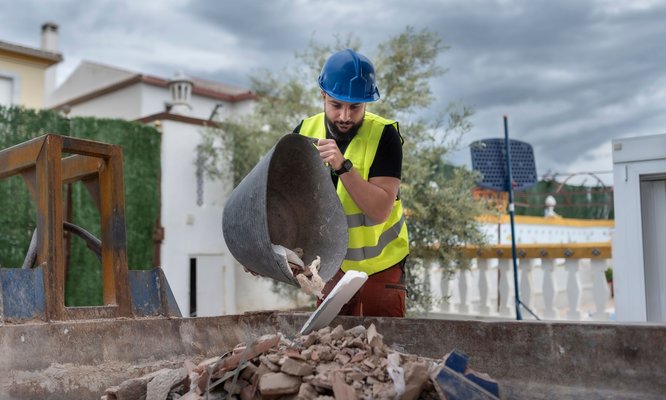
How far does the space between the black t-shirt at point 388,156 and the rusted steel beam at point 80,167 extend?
1.16 meters

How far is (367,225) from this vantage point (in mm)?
2844

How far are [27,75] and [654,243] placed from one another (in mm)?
16498

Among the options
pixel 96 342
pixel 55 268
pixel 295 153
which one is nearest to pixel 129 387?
pixel 96 342

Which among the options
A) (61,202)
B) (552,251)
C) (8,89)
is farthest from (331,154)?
(8,89)

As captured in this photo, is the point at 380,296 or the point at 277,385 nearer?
the point at 277,385

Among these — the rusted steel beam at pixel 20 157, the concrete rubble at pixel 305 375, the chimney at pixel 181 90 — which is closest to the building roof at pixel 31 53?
the chimney at pixel 181 90

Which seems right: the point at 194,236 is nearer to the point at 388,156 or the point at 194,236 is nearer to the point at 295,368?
the point at 388,156

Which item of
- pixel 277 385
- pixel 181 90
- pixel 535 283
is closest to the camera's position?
pixel 277 385

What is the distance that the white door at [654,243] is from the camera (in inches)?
153

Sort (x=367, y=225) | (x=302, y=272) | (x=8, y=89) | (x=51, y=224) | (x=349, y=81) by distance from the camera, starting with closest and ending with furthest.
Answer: (x=51, y=224)
(x=302, y=272)
(x=349, y=81)
(x=367, y=225)
(x=8, y=89)

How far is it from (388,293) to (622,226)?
1.81m

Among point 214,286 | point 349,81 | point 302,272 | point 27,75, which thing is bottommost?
point 214,286

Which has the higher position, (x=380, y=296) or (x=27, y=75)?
(x=27, y=75)

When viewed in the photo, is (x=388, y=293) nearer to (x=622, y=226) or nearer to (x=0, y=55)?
(x=622, y=226)
